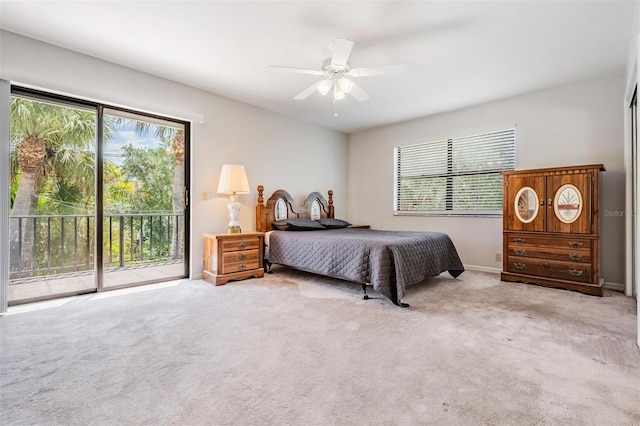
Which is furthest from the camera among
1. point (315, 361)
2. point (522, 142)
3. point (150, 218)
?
point (150, 218)

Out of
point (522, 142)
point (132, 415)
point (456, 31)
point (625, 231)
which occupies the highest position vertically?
point (456, 31)

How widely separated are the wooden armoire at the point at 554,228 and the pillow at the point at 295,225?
2.54 m

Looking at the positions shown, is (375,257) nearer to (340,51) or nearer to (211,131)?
(340,51)

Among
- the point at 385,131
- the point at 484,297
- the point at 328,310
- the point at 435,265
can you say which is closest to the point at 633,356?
the point at 484,297

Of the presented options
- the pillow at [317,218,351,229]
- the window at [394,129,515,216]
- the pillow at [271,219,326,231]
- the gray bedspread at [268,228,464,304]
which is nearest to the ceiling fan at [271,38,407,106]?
the gray bedspread at [268,228,464,304]

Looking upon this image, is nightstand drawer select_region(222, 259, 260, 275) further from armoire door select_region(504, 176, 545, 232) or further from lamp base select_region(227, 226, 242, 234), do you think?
armoire door select_region(504, 176, 545, 232)

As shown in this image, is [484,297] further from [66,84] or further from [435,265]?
[66,84]

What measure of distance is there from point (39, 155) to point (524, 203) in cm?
548

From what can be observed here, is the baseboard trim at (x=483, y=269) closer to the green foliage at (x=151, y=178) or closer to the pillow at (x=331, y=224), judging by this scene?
the pillow at (x=331, y=224)

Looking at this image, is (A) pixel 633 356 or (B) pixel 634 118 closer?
(A) pixel 633 356

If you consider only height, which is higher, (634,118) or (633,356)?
(634,118)

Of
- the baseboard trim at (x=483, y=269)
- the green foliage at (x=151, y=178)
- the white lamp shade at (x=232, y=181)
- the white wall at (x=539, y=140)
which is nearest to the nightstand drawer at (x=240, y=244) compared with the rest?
the white lamp shade at (x=232, y=181)

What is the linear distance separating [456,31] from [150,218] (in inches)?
180

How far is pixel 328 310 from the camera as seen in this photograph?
2715mm
